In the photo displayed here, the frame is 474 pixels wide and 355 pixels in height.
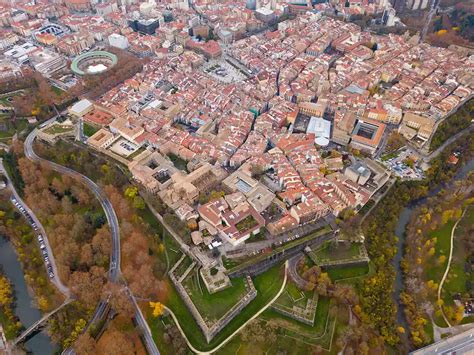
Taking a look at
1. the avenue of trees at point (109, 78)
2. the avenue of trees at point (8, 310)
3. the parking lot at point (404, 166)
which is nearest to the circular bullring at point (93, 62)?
the avenue of trees at point (109, 78)

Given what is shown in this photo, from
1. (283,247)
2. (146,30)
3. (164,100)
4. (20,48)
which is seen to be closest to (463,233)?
(283,247)

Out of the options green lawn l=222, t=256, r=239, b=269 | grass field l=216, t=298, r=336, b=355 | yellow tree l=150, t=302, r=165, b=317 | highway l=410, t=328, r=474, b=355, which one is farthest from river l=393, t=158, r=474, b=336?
yellow tree l=150, t=302, r=165, b=317

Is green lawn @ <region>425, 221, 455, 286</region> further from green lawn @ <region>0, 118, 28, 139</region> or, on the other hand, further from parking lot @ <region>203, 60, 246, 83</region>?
green lawn @ <region>0, 118, 28, 139</region>

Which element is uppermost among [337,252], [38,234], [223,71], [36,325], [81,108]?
[223,71]

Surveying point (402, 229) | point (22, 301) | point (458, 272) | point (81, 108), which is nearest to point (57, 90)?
point (81, 108)

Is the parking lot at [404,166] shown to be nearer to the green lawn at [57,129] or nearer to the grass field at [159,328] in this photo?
the grass field at [159,328]

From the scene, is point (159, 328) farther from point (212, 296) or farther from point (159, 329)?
point (212, 296)
